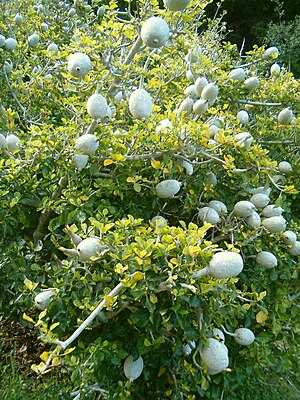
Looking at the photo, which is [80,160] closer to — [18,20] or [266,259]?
[266,259]

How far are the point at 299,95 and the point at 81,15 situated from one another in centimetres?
154

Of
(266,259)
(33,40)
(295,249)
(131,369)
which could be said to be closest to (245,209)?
(266,259)

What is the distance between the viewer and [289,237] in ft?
5.75

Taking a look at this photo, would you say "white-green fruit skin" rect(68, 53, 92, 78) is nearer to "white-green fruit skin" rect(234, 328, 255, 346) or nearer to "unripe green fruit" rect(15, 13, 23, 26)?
"white-green fruit skin" rect(234, 328, 255, 346)

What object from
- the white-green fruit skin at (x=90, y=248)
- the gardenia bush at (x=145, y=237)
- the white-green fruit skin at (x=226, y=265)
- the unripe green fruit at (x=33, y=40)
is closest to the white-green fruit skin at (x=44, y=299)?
the gardenia bush at (x=145, y=237)

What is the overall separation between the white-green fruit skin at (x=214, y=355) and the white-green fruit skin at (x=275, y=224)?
20.0 inches

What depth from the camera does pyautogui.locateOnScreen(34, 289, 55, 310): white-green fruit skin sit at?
1376mm

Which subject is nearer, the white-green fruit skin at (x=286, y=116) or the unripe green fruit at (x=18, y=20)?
the white-green fruit skin at (x=286, y=116)

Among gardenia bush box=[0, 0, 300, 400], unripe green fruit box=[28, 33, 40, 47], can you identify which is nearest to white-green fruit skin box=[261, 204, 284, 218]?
gardenia bush box=[0, 0, 300, 400]

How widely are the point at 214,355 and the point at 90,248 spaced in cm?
41

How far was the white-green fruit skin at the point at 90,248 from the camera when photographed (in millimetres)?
1290

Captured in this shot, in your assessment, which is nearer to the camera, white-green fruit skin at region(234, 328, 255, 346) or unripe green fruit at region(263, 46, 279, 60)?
white-green fruit skin at region(234, 328, 255, 346)

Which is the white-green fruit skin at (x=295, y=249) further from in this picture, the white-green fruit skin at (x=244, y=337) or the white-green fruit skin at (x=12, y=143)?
the white-green fruit skin at (x=12, y=143)

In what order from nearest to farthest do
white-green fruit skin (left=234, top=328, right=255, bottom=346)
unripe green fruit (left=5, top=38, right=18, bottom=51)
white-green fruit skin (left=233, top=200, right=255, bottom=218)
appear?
white-green fruit skin (left=234, top=328, right=255, bottom=346) → white-green fruit skin (left=233, top=200, right=255, bottom=218) → unripe green fruit (left=5, top=38, right=18, bottom=51)
